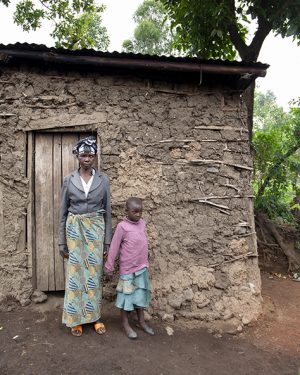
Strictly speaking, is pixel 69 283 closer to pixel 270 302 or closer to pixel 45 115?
pixel 45 115

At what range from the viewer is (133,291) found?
136 inches

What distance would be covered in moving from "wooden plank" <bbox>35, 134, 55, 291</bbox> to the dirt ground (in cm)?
43

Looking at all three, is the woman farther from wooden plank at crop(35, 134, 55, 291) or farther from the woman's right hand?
wooden plank at crop(35, 134, 55, 291)

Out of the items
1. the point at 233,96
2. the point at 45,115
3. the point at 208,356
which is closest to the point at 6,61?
the point at 45,115

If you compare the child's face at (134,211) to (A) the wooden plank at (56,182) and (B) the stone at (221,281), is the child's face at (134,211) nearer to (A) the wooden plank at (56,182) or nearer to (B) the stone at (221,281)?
(A) the wooden plank at (56,182)

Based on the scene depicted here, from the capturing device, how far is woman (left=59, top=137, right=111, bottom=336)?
3.31m

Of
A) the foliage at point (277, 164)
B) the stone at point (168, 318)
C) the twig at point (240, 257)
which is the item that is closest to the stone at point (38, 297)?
the stone at point (168, 318)

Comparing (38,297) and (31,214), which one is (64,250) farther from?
(38,297)

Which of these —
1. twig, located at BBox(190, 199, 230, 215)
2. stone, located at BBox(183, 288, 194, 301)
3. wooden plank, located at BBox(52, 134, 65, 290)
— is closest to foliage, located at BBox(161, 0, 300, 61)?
twig, located at BBox(190, 199, 230, 215)

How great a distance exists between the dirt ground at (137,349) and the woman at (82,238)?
27cm

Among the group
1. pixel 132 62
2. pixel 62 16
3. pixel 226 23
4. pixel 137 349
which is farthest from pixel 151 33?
pixel 137 349

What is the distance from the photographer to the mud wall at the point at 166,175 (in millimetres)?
3885

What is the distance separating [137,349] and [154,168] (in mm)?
1984

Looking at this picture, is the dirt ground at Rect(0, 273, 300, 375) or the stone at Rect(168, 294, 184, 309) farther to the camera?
the stone at Rect(168, 294, 184, 309)
